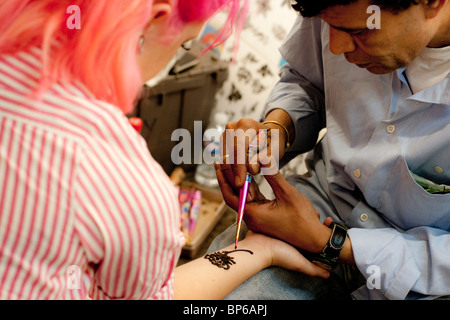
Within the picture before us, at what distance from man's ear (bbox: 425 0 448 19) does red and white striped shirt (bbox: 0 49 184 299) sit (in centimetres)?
60

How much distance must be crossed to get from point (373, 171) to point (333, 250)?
201mm

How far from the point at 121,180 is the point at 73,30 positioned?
208 millimetres

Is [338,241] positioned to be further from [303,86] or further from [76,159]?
[76,159]

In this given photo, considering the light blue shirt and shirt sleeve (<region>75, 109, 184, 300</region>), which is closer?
shirt sleeve (<region>75, 109, 184, 300</region>)

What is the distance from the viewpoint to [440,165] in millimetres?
863

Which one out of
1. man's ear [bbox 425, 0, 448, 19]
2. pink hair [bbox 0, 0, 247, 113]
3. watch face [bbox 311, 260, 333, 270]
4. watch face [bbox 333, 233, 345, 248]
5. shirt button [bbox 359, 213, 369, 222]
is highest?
man's ear [bbox 425, 0, 448, 19]

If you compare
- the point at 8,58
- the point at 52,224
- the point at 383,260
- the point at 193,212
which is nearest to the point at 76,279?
the point at 52,224

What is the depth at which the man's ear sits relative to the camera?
750mm

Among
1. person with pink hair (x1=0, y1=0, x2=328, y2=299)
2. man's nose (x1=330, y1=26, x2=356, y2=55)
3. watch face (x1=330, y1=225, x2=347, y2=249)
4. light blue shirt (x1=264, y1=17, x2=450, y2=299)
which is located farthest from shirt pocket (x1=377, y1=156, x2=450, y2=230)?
person with pink hair (x1=0, y1=0, x2=328, y2=299)

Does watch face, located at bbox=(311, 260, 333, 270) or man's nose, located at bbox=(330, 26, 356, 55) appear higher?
man's nose, located at bbox=(330, 26, 356, 55)

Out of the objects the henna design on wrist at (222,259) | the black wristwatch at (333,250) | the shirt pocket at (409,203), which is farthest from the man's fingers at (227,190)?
the shirt pocket at (409,203)

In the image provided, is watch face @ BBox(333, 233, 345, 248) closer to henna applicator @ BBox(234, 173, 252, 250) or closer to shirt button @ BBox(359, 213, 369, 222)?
shirt button @ BBox(359, 213, 369, 222)

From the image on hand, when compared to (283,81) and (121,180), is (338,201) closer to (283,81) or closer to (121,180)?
(283,81)

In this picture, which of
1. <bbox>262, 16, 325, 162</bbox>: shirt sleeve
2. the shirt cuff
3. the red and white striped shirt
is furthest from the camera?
<bbox>262, 16, 325, 162</bbox>: shirt sleeve
